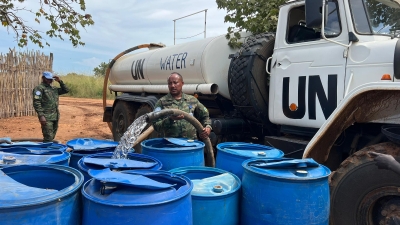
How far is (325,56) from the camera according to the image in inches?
136

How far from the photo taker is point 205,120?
12.7 ft

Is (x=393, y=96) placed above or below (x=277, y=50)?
below

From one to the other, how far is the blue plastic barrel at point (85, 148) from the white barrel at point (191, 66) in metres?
2.20

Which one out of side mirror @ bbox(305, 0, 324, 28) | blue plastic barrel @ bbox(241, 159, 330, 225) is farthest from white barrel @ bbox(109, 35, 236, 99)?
blue plastic barrel @ bbox(241, 159, 330, 225)

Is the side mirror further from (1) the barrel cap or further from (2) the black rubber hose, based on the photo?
(1) the barrel cap

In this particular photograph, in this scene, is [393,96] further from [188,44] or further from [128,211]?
[188,44]

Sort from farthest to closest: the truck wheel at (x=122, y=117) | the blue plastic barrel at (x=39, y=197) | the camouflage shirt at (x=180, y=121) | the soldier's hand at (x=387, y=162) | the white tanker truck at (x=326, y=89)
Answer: the truck wheel at (x=122, y=117)
the camouflage shirt at (x=180, y=121)
the white tanker truck at (x=326, y=89)
the soldier's hand at (x=387, y=162)
the blue plastic barrel at (x=39, y=197)

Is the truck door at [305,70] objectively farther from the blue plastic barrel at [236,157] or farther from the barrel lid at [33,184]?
the barrel lid at [33,184]

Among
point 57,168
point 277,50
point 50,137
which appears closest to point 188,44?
point 277,50

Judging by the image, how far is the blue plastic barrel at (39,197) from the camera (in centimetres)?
140

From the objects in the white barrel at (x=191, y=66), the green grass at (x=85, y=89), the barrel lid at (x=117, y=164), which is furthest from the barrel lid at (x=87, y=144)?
the green grass at (x=85, y=89)

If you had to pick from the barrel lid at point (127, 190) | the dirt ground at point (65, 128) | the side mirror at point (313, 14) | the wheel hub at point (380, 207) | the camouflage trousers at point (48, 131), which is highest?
the side mirror at point (313, 14)

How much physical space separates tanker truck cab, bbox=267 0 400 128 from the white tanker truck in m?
0.01

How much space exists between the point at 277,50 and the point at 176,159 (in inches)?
84.3
